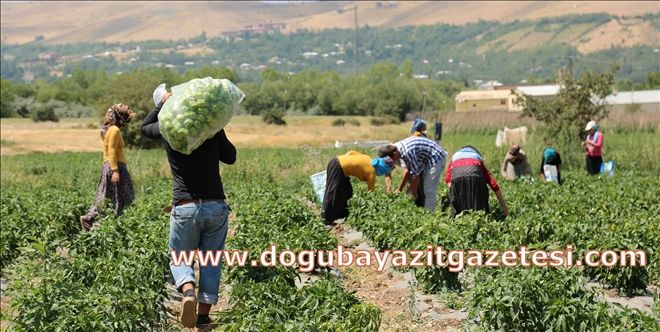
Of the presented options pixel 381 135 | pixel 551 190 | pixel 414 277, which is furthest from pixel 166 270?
pixel 381 135

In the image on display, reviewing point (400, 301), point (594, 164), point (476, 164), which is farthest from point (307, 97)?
point (400, 301)

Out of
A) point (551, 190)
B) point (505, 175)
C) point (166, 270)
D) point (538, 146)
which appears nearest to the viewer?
point (166, 270)

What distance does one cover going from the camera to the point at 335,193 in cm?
1291

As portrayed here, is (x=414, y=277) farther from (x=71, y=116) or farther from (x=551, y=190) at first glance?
(x=71, y=116)

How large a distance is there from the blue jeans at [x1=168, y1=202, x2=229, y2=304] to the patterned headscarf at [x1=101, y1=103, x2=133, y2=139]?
294 cm

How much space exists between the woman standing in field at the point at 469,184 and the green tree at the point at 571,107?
13086mm

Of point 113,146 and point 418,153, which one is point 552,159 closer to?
point 418,153

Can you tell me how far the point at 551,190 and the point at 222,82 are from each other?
8.70m

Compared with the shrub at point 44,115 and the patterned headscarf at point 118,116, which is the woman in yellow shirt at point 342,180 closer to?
the patterned headscarf at point 118,116

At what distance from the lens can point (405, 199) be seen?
Answer: 11805mm

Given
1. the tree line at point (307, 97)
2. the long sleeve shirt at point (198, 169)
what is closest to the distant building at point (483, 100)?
the tree line at point (307, 97)

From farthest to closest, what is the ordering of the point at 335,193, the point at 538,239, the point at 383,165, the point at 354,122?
the point at 354,122 < the point at 335,193 < the point at 383,165 < the point at 538,239

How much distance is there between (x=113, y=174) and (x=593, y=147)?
10.5 meters

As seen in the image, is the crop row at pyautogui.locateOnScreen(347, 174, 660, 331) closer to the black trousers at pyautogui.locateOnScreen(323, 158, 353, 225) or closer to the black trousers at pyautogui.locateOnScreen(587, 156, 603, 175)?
the black trousers at pyautogui.locateOnScreen(323, 158, 353, 225)
